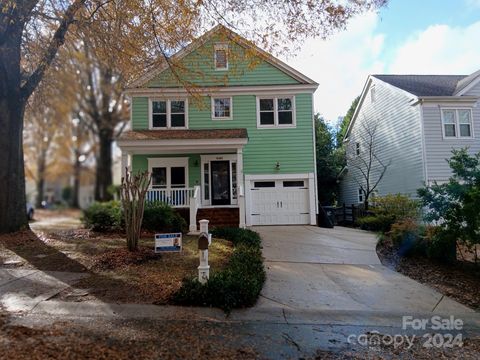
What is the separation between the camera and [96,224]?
1325cm

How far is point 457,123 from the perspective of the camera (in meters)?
17.0

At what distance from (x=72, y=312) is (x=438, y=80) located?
2074cm

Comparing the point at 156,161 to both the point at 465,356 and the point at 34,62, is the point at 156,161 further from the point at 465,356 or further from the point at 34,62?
the point at 465,356

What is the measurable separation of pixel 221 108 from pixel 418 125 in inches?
360

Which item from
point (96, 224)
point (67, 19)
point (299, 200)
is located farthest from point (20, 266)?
point (299, 200)

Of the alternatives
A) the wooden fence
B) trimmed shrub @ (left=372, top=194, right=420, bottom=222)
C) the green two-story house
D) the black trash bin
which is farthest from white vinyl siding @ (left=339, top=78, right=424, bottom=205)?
the green two-story house

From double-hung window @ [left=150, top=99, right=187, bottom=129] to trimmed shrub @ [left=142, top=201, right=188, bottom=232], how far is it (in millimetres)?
5114

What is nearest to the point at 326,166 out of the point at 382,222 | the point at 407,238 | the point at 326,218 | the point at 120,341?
the point at 326,218

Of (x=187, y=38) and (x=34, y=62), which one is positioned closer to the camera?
(x=187, y=38)

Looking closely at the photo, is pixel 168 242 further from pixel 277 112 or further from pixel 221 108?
pixel 277 112

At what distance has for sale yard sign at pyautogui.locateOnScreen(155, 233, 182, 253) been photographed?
794cm

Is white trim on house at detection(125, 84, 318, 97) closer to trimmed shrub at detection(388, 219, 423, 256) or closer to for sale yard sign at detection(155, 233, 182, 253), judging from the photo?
trimmed shrub at detection(388, 219, 423, 256)

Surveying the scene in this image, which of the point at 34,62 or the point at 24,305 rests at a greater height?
the point at 34,62

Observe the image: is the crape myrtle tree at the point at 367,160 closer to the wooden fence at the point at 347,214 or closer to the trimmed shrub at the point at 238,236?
the wooden fence at the point at 347,214
